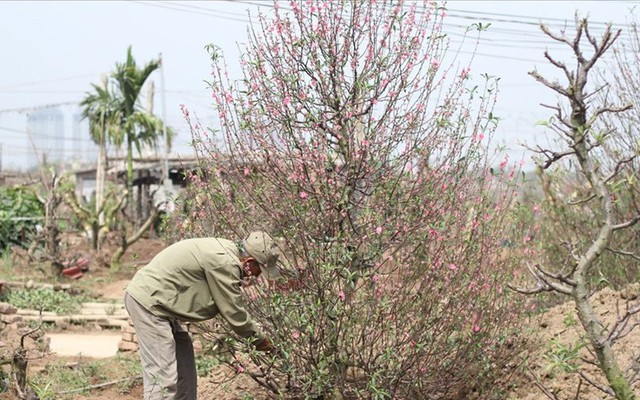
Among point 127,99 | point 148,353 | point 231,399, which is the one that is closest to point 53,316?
point 231,399

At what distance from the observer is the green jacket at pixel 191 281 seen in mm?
5371

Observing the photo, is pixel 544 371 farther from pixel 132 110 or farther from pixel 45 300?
pixel 132 110

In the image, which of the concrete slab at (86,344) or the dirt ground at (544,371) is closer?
the dirt ground at (544,371)

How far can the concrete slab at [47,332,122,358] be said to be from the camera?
34.3ft

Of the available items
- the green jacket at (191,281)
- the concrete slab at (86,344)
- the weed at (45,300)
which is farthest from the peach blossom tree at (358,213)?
the weed at (45,300)

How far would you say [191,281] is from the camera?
18.0 feet

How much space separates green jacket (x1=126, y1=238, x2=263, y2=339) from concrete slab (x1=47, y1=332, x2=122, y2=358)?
487 cm

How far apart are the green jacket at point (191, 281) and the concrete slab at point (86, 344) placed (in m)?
4.87

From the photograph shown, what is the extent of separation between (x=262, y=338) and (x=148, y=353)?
29.8 inches

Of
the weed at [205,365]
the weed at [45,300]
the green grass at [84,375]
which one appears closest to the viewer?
the green grass at [84,375]

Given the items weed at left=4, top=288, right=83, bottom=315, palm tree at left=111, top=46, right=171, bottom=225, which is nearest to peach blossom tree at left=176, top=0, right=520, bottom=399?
weed at left=4, top=288, right=83, bottom=315

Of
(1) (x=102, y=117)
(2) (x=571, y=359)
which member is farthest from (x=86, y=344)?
(1) (x=102, y=117)

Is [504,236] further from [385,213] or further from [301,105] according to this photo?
[301,105]

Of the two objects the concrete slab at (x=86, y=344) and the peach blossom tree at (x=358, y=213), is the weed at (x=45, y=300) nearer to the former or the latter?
the concrete slab at (x=86, y=344)
